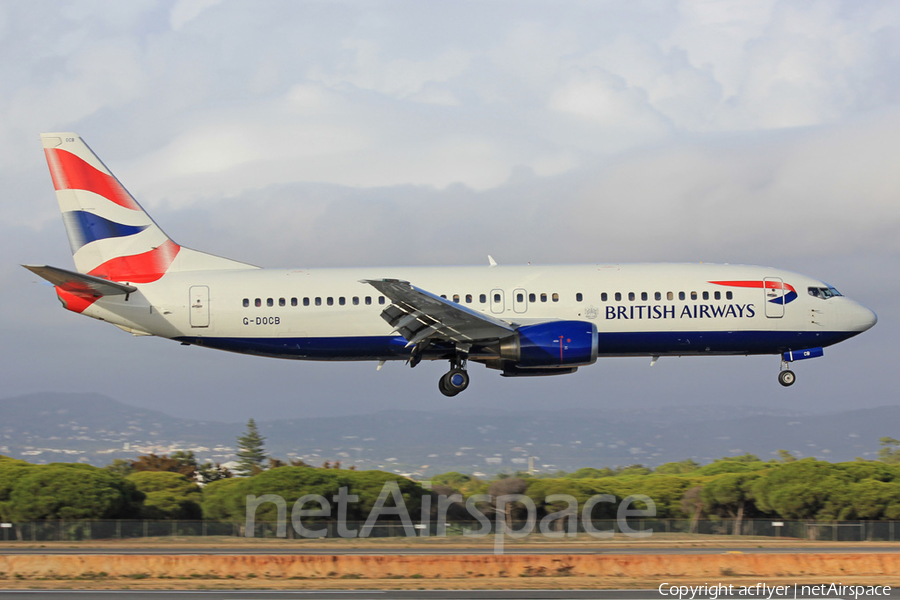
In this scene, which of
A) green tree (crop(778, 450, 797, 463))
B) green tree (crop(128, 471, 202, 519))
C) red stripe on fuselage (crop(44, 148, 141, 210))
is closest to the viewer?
red stripe on fuselage (crop(44, 148, 141, 210))

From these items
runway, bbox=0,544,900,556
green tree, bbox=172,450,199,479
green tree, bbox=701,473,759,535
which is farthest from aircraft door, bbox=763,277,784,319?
green tree, bbox=172,450,199,479

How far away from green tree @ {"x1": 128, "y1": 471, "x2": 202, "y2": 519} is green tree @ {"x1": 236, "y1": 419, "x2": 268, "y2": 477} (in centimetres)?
1525

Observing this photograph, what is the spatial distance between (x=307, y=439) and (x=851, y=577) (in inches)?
2364

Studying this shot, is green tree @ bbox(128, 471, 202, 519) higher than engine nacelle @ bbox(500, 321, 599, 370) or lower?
lower

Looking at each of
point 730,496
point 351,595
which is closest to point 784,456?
point 730,496

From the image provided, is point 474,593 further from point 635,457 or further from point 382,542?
point 635,457

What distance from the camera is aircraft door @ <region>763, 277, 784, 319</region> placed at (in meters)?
33.6

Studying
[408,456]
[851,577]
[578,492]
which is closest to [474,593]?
[851,577]

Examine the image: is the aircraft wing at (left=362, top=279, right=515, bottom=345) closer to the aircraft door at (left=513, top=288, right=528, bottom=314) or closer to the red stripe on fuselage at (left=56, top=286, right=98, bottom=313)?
the aircraft door at (left=513, top=288, right=528, bottom=314)

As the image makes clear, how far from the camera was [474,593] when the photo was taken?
2314 centimetres

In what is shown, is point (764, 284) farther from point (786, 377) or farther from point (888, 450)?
point (888, 450)

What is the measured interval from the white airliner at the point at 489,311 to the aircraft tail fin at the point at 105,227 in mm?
314

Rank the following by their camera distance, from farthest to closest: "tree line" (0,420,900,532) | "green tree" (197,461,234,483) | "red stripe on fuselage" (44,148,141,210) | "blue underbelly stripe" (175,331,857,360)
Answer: "green tree" (197,461,234,483) < "tree line" (0,420,900,532) < "red stripe on fuselage" (44,148,141,210) < "blue underbelly stripe" (175,331,857,360)

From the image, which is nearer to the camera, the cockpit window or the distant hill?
the cockpit window
